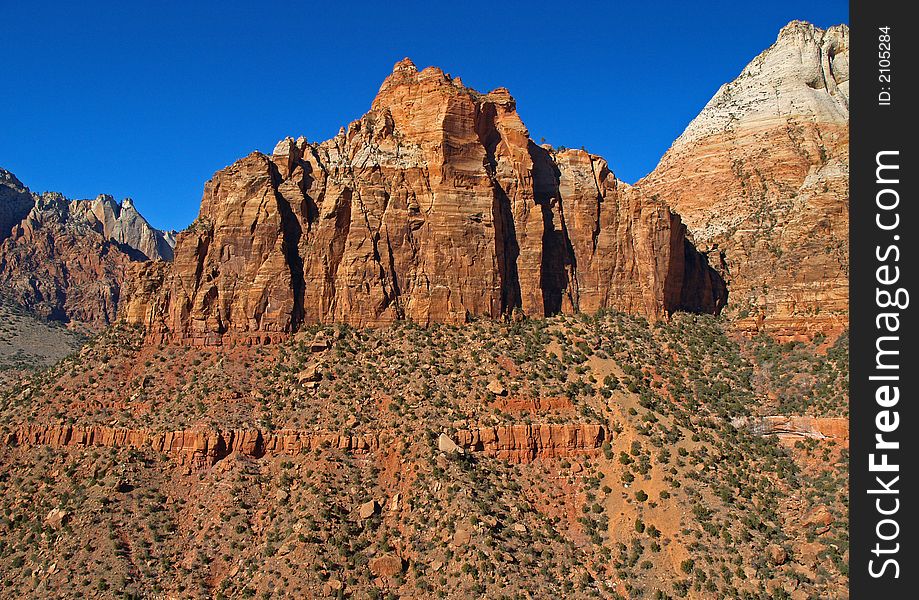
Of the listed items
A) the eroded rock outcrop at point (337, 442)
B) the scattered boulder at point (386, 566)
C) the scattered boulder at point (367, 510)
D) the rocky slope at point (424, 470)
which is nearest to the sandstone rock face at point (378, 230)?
the rocky slope at point (424, 470)

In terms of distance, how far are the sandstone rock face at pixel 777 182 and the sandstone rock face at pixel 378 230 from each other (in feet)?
78.2

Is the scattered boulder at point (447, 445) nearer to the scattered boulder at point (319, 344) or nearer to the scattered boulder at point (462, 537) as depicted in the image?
the scattered boulder at point (462, 537)

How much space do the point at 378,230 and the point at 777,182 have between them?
5386cm

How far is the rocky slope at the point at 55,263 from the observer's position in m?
170

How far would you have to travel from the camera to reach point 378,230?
73.6 metres

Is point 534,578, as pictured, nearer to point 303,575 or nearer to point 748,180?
point 303,575

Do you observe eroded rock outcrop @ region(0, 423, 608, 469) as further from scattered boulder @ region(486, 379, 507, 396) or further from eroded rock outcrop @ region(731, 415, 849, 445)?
eroded rock outcrop @ region(731, 415, 849, 445)

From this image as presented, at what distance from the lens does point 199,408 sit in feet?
A: 212

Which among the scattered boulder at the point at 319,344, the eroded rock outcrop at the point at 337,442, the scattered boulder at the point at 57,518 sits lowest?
the scattered boulder at the point at 57,518

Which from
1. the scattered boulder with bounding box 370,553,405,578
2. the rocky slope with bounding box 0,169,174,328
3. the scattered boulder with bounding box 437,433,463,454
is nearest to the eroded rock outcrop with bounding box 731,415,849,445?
the scattered boulder with bounding box 437,433,463,454

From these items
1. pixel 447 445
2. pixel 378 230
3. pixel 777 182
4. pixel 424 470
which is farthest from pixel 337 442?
pixel 777 182

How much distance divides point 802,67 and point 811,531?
77.3 metres

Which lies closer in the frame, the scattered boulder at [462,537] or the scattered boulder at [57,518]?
the scattered boulder at [462,537]
